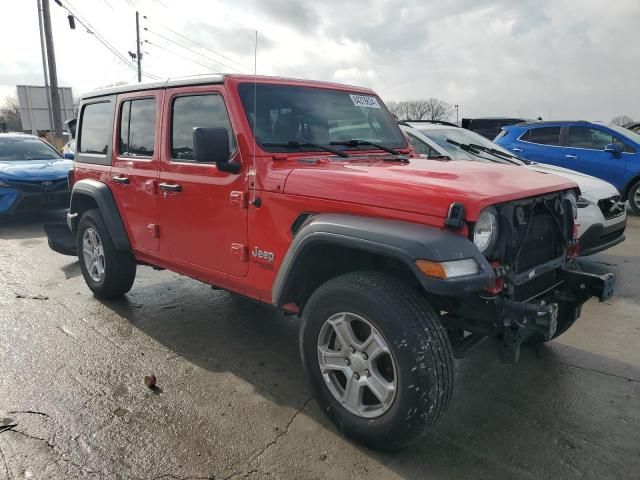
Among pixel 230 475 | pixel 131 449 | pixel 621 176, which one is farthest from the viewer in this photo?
pixel 621 176

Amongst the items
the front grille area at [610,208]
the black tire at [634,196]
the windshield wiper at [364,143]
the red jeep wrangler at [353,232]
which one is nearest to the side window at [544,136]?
the black tire at [634,196]

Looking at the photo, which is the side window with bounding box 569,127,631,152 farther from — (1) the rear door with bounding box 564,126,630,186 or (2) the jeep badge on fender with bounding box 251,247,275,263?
(2) the jeep badge on fender with bounding box 251,247,275,263

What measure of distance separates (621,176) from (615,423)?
302 inches

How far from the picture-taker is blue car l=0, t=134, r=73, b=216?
8367 mm

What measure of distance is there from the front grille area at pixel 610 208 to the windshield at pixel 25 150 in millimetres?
9562

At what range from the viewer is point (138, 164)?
13.6 ft

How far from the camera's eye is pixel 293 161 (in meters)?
3.22

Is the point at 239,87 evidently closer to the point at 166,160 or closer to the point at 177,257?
the point at 166,160

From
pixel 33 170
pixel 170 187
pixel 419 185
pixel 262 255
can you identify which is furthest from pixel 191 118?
pixel 33 170

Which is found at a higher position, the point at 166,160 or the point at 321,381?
the point at 166,160

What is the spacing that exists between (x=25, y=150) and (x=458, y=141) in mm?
8267

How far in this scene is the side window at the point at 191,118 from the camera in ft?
11.3

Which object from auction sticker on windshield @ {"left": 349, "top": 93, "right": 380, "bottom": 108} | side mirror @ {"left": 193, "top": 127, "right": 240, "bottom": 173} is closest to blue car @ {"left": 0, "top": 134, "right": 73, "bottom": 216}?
auction sticker on windshield @ {"left": 349, "top": 93, "right": 380, "bottom": 108}

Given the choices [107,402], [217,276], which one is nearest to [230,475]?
[107,402]
